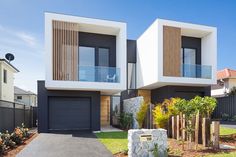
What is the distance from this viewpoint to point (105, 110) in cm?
2238

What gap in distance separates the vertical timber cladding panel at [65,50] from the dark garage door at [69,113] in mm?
2120

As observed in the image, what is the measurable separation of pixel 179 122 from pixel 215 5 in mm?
7286

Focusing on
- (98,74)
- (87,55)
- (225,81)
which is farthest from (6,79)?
(225,81)

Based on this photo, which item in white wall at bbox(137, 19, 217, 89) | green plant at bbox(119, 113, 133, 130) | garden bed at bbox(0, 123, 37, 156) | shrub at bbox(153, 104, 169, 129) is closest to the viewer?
garden bed at bbox(0, 123, 37, 156)

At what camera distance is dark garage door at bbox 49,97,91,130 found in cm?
1717

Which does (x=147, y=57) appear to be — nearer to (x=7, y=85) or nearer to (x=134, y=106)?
(x=134, y=106)

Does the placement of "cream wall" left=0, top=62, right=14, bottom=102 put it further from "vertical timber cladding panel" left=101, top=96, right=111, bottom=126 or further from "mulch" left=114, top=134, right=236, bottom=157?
"mulch" left=114, top=134, right=236, bottom=157

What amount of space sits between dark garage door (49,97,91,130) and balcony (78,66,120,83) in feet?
7.10

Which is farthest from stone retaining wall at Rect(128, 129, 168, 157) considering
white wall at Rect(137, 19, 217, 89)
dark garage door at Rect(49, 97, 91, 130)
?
dark garage door at Rect(49, 97, 91, 130)

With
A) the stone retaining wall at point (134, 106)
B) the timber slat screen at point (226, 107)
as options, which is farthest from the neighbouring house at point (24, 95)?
the timber slat screen at point (226, 107)

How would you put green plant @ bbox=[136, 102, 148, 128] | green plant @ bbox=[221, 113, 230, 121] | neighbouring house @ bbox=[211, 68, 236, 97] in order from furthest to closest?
neighbouring house @ bbox=[211, 68, 236, 97] < green plant @ bbox=[221, 113, 230, 121] < green plant @ bbox=[136, 102, 148, 128]

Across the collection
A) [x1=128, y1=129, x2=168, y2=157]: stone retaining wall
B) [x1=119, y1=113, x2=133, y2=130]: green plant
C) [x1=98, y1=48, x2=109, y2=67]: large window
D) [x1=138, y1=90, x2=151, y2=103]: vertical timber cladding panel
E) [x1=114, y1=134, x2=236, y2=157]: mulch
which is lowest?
[x1=119, y1=113, x2=133, y2=130]: green plant

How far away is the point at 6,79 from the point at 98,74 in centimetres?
1199

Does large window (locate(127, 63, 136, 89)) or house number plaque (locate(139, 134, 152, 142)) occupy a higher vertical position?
large window (locate(127, 63, 136, 89))
